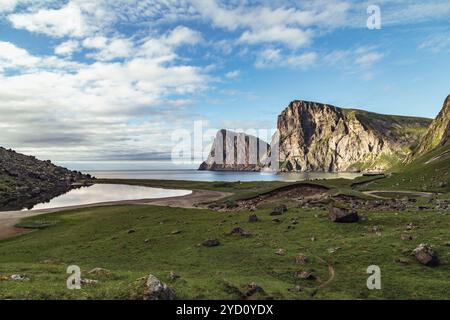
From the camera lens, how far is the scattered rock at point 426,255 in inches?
893

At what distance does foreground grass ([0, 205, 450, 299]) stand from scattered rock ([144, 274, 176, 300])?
755mm

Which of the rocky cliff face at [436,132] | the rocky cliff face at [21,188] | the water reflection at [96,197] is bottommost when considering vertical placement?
the water reflection at [96,197]

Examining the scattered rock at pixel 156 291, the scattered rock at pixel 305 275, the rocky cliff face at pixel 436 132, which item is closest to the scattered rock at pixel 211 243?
the scattered rock at pixel 305 275

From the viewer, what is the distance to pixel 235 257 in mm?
27812

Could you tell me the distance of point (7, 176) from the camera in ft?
497

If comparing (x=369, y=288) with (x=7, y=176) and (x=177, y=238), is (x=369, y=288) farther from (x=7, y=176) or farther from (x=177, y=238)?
(x=7, y=176)

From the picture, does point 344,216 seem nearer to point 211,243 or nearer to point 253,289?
point 211,243

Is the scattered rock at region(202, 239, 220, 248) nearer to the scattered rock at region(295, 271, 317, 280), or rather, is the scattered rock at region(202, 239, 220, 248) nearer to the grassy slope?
the scattered rock at region(295, 271, 317, 280)

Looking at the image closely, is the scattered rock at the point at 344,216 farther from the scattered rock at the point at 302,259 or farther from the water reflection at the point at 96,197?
the water reflection at the point at 96,197

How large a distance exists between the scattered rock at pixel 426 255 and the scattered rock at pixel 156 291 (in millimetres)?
17477

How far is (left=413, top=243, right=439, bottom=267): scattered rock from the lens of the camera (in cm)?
2267
